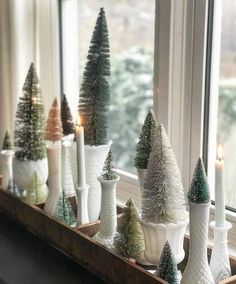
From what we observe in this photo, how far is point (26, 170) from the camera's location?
1.55 meters

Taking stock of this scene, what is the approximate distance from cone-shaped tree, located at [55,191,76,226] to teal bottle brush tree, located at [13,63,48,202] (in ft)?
0.52

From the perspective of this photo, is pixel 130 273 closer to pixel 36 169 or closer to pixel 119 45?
pixel 36 169

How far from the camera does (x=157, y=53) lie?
55.7 inches

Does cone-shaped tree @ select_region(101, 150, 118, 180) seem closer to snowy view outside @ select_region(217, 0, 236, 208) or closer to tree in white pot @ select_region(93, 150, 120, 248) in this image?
tree in white pot @ select_region(93, 150, 120, 248)

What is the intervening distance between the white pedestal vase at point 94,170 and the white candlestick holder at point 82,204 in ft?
0.13

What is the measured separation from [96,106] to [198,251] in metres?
0.50

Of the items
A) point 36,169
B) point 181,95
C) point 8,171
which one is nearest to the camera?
point 181,95

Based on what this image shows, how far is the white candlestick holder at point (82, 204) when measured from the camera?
1.34 meters

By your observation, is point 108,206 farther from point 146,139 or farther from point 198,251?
point 198,251

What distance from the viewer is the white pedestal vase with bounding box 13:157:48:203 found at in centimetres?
155

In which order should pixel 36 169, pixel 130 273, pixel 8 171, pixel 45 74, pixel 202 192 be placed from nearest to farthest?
pixel 202 192, pixel 130 273, pixel 36 169, pixel 8 171, pixel 45 74

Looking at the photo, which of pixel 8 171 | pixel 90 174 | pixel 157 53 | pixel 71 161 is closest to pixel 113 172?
pixel 90 174

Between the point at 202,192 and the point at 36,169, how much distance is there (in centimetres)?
69

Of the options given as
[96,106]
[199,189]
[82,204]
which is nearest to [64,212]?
[82,204]
